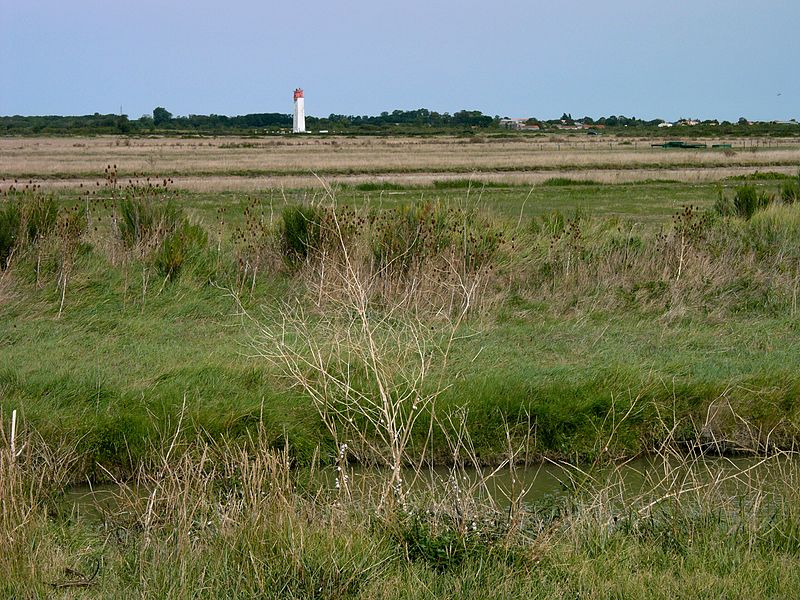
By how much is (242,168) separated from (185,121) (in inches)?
4331

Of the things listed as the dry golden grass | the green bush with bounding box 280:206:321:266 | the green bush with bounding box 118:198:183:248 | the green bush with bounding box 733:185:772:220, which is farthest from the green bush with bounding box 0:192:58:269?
the dry golden grass

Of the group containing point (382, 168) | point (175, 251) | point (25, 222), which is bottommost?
point (382, 168)

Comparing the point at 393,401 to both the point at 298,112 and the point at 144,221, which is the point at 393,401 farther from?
the point at 298,112

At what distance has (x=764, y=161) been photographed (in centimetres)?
5509

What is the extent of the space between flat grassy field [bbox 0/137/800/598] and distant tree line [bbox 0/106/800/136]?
107201 mm

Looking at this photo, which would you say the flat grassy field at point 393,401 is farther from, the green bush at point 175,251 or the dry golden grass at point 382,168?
the dry golden grass at point 382,168

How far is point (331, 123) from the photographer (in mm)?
145000

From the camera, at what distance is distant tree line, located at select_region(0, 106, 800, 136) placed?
4985 inches

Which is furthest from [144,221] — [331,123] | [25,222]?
[331,123]

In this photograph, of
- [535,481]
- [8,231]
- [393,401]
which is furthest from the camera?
[8,231]

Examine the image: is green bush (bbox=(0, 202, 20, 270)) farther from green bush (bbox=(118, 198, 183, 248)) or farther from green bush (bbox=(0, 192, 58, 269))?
green bush (bbox=(118, 198, 183, 248))

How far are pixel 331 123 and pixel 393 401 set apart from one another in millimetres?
139585

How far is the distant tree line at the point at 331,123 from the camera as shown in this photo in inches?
4985

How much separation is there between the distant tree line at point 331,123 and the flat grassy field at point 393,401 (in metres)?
107
